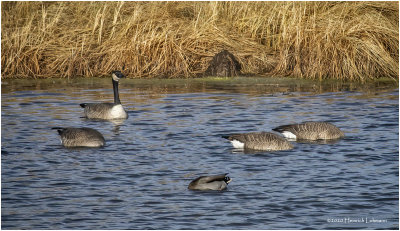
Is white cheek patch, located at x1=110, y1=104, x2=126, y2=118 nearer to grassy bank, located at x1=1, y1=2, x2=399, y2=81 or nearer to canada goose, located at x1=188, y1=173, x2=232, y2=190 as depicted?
grassy bank, located at x1=1, y1=2, x2=399, y2=81

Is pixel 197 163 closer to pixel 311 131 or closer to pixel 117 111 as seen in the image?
pixel 311 131

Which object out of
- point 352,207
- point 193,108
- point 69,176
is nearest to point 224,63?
point 193,108

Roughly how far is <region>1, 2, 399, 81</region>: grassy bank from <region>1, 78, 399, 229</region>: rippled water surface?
1046 millimetres

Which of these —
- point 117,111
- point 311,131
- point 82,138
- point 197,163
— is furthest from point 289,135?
point 117,111

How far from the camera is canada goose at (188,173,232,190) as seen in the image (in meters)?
10.7

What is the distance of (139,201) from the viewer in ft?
33.9

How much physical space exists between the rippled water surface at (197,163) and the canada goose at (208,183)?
0.12 metres

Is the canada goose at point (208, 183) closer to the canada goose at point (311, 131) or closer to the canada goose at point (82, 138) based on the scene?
the canada goose at point (82, 138)

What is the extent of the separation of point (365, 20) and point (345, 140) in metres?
7.89

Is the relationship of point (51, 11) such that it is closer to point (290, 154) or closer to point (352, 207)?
point (290, 154)

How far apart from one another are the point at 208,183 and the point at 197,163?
6.73ft

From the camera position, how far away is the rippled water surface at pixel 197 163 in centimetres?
967

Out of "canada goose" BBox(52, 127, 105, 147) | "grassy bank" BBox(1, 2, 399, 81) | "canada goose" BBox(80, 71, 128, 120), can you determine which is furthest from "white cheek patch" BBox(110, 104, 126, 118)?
"grassy bank" BBox(1, 2, 399, 81)

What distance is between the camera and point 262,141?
13711 millimetres
